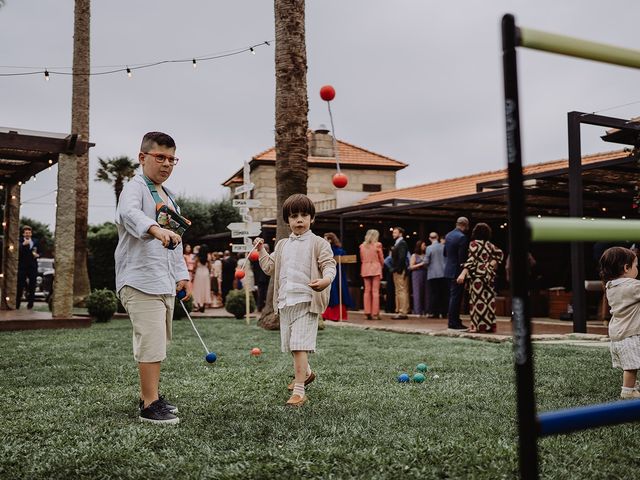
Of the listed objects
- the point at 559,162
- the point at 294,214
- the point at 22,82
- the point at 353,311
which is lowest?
the point at 353,311

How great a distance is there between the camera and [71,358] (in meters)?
6.48

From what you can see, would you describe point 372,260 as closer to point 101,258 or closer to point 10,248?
point 10,248

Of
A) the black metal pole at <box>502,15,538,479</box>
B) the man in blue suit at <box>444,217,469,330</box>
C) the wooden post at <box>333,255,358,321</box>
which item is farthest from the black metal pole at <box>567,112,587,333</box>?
the black metal pole at <box>502,15,538,479</box>

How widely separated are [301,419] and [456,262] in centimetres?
793

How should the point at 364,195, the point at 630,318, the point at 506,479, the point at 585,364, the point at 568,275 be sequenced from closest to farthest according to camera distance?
the point at 506,479, the point at 630,318, the point at 585,364, the point at 568,275, the point at 364,195

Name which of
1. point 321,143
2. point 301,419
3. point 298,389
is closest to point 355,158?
point 321,143

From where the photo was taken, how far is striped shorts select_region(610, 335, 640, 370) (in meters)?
4.21

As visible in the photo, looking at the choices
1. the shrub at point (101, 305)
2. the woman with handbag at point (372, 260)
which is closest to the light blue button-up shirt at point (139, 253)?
the shrub at point (101, 305)

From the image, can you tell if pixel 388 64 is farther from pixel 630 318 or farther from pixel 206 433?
pixel 206 433

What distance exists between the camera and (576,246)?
983 cm

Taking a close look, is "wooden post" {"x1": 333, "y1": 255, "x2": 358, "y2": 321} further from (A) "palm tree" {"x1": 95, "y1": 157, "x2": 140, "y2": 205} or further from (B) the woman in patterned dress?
(A) "palm tree" {"x1": 95, "y1": 157, "x2": 140, "y2": 205}

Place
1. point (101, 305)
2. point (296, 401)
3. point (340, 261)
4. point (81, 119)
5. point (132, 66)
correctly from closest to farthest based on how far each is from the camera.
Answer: point (296, 401)
point (340, 261)
point (101, 305)
point (81, 119)
point (132, 66)

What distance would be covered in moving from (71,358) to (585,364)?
5005mm

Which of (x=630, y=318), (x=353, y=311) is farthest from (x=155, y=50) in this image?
(x=630, y=318)
